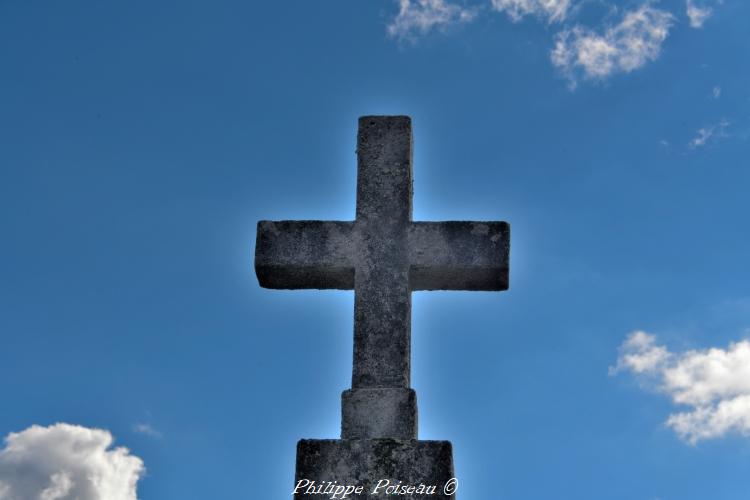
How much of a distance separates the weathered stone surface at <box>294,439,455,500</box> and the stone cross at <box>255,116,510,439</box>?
61cm

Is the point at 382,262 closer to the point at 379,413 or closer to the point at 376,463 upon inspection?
the point at 379,413

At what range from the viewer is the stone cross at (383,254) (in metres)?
6.21

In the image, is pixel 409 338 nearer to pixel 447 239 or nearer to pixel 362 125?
pixel 447 239

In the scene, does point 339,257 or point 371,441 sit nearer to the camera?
point 371,441

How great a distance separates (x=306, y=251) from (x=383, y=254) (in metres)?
0.51

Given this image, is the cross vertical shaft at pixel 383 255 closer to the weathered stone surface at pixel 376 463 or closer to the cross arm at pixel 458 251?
the cross arm at pixel 458 251

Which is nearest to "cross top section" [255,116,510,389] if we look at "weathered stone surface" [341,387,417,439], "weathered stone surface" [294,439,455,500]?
"weathered stone surface" [341,387,417,439]

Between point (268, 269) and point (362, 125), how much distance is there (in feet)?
3.98

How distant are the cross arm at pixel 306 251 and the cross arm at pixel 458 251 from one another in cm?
44

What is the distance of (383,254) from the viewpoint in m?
6.43

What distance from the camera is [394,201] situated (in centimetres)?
657

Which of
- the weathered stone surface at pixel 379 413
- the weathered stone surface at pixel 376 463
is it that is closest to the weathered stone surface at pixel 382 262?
the weathered stone surface at pixel 379 413

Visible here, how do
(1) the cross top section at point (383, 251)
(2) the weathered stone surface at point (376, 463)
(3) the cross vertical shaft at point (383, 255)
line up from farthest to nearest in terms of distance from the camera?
(1) the cross top section at point (383, 251)
(3) the cross vertical shaft at point (383, 255)
(2) the weathered stone surface at point (376, 463)

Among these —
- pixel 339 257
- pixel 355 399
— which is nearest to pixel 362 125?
pixel 339 257
